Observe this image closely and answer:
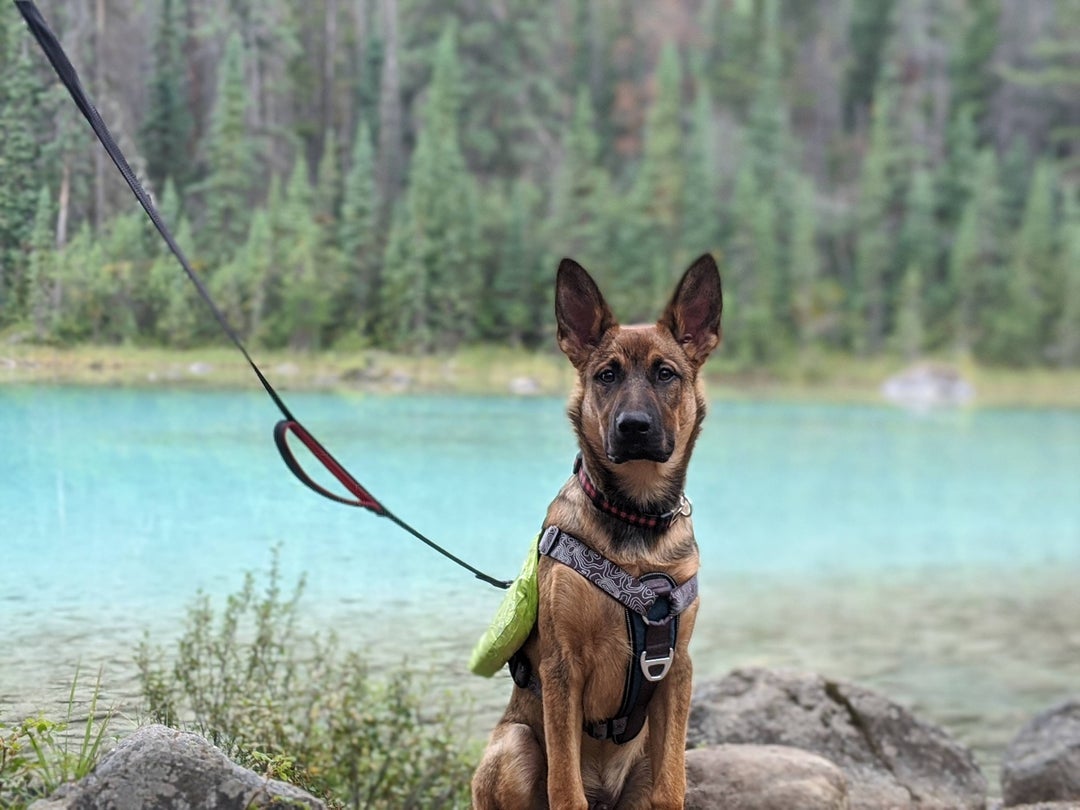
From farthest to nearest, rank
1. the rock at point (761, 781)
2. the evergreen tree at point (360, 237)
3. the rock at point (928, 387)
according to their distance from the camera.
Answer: the rock at point (928, 387) < the evergreen tree at point (360, 237) < the rock at point (761, 781)

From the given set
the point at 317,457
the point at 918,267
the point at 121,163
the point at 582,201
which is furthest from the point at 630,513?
the point at 918,267

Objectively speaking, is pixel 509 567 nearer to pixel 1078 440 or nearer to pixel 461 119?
pixel 461 119

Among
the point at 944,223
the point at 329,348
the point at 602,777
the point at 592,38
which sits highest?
the point at 592,38

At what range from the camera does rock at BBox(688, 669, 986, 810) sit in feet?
19.3

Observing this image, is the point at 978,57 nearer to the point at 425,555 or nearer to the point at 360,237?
the point at 360,237

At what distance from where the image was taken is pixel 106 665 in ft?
17.1

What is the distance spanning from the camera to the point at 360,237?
1374cm

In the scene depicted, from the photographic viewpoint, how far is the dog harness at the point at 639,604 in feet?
11.6

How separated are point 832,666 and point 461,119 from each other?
11.7 meters

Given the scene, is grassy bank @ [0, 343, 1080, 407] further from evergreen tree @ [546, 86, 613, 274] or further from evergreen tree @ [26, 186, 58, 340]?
evergreen tree @ [546, 86, 613, 274]

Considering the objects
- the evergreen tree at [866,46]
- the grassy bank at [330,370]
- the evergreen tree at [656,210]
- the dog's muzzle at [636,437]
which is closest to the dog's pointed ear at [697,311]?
the dog's muzzle at [636,437]

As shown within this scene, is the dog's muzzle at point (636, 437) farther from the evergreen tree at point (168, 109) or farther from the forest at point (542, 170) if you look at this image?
the evergreen tree at point (168, 109)

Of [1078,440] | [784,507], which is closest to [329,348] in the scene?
[784,507]

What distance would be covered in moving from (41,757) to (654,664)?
6.45ft
